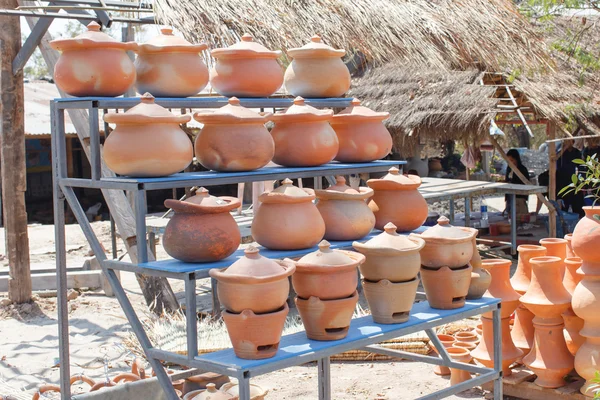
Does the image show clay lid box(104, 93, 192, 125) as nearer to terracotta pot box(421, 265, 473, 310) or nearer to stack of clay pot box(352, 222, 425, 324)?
stack of clay pot box(352, 222, 425, 324)

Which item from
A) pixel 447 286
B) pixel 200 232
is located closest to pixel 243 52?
pixel 200 232

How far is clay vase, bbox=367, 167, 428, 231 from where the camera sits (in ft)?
11.9

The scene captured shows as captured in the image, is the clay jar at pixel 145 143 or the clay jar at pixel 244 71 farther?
the clay jar at pixel 244 71

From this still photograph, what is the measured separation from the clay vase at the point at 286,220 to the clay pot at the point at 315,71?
700mm

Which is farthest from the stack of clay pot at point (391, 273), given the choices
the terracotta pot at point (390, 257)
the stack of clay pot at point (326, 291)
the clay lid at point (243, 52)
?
the clay lid at point (243, 52)

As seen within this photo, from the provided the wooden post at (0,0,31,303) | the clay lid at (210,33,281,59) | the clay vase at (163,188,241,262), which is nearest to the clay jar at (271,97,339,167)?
the clay lid at (210,33,281,59)

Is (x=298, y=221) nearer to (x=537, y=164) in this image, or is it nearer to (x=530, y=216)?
(x=530, y=216)

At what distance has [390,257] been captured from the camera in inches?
124

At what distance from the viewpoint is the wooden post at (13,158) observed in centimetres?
611

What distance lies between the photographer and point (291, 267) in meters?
2.79

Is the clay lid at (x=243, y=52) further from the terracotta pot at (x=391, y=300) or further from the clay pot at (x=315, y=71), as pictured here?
the terracotta pot at (x=391, y=300)

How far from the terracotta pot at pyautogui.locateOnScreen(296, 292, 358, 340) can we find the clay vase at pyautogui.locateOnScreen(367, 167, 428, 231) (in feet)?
2.52

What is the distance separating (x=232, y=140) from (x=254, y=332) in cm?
85

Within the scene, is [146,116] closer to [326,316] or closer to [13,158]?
[326,316]
